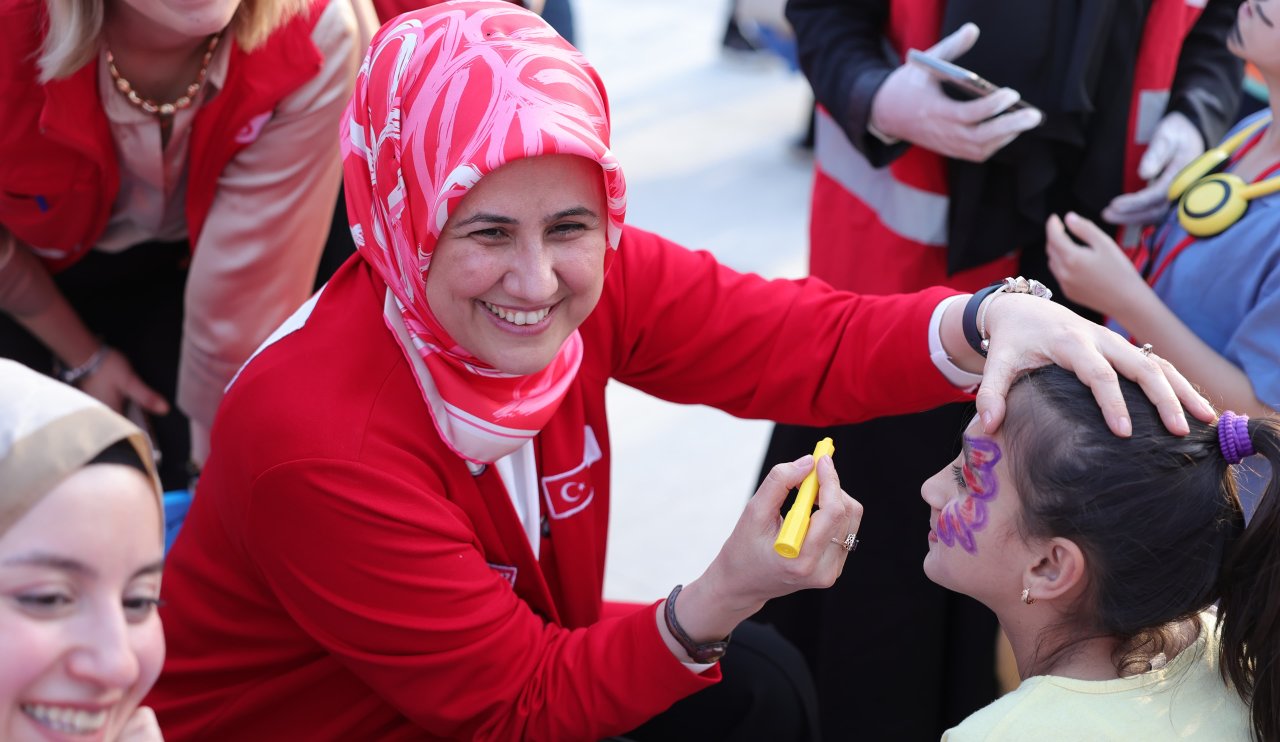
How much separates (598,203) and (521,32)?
0.70 feet

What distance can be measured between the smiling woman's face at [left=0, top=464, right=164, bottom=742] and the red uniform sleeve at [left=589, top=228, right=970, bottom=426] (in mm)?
761

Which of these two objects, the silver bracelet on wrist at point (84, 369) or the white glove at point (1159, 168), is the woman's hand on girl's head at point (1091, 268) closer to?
the white glove at point (1159, 168)

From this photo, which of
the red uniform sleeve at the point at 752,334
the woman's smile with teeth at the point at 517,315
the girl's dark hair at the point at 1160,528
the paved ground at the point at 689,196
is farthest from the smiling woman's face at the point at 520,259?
the paved ground at the point at 689,196

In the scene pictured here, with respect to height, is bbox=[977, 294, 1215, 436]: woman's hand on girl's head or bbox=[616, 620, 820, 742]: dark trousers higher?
bbox=[977, 294, 1215, 436]: woman's hand on girl's head

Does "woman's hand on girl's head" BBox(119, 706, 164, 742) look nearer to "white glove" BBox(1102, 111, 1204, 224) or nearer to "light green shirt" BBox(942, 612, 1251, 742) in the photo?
"light green shirt" BBox(942, 612, 1251, 742)

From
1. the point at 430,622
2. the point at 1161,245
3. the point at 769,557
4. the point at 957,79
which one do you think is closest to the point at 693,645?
the point at 769,557

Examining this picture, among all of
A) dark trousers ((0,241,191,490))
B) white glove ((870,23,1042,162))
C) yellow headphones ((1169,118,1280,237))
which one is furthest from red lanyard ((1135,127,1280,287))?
dark trousers ((0,241,191,490))

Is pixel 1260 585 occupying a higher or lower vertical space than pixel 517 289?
lower

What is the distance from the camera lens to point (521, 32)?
4.79 feet

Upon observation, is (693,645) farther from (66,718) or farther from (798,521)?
(66,718)

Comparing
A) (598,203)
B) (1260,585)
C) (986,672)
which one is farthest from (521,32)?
(986,672)

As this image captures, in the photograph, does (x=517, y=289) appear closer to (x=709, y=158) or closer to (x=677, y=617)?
(x=677, y=617)

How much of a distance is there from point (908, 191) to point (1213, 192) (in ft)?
1.49

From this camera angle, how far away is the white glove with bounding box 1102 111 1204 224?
201 cm
